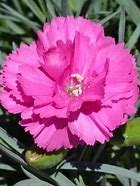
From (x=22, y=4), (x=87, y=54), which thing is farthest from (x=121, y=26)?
(x=22, y=4)

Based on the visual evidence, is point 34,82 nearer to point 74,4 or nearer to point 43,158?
point 43,158

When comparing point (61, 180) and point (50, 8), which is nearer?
point (61, 180)

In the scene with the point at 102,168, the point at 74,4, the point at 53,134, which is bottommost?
the point at 102,168

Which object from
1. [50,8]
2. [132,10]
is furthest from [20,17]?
[132,10]

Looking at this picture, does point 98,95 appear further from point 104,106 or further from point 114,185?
point 114,185

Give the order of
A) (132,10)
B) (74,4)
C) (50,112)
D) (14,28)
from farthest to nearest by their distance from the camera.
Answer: (14,28), (74,4), (132,10), (50,112)

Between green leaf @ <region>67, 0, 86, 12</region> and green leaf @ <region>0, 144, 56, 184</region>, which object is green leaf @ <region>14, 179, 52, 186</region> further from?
green leaf @ <region>67, 0, 86, 12</region>

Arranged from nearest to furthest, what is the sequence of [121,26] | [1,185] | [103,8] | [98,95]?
[98,95] → [121,26] → [1,185] → [103,8]
